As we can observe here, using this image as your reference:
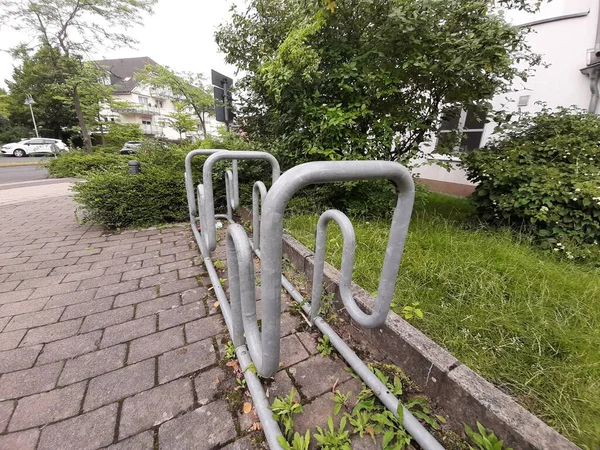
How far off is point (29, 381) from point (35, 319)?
2.22ft

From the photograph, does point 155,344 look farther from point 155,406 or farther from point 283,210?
point 283,210

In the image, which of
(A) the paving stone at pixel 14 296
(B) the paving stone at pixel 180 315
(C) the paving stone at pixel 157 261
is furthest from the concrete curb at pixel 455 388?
(A) the paving stone at pixel 14 296

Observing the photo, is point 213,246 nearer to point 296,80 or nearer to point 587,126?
point 296,80

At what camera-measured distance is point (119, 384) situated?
1.45m

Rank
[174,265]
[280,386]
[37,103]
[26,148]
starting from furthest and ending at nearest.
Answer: [37,103]
[26,148]
[174,265]
[280,386]

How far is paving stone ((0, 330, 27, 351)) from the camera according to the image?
1694 mm

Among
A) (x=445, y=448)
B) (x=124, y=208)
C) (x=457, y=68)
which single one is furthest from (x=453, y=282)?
(x=124, y=208)

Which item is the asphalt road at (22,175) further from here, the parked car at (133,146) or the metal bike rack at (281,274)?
the metal bike rack at (281,274)

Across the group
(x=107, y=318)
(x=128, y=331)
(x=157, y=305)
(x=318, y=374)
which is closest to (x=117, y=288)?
(x=107, y=318)

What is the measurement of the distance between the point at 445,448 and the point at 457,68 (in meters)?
3.47

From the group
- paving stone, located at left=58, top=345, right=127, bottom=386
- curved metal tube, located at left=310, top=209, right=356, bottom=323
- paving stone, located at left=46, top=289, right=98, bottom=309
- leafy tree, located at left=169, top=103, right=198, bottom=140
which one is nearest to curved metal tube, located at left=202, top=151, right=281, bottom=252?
paving stone, located at left=58, top=345, right=127, bottom=386

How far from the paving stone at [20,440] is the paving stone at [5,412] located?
0.21ft

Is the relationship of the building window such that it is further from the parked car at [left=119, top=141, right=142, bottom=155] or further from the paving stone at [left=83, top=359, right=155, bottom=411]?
the parked car at [left=119, top=141, right=142, bottom=155]

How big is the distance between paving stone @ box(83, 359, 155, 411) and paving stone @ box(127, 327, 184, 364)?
0.08 metres
